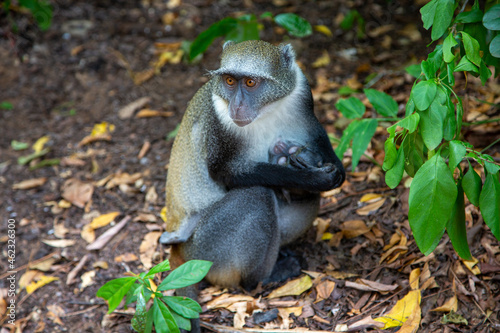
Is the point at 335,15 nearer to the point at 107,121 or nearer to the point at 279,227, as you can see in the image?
the point at 107,121

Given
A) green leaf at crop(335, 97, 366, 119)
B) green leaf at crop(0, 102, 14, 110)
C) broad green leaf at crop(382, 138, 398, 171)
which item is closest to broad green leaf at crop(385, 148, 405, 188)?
broad green leaf at crop(382, 138, 398, 171)

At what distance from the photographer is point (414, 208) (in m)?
3.02

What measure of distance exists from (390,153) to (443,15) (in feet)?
3.22

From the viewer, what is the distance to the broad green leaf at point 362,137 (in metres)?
4.59

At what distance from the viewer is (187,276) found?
360 cm

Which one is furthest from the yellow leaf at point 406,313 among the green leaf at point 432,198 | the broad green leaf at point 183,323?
the broad green leaf at point 183,323

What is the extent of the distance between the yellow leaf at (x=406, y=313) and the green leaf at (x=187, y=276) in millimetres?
1501

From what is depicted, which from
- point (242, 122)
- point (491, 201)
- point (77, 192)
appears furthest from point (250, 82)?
point (77, 192)

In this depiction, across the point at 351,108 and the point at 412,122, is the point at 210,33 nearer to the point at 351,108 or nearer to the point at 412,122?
the point at 351,108

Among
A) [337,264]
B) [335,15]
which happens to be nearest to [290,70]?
[337,264]

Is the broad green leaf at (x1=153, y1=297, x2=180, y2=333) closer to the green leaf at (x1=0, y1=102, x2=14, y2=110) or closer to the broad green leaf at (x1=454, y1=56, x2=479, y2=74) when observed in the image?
the broad green leaf at (x1=454, y1=56, x2=479, y2=74)

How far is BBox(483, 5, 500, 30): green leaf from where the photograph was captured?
10.9ft

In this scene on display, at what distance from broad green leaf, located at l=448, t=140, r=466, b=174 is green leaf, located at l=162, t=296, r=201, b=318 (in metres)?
2.03

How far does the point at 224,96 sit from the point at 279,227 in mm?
1373
